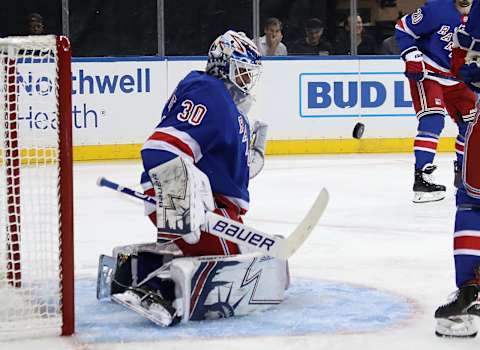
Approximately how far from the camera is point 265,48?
8055 millimetres

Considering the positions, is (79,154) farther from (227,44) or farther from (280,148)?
(227,44)

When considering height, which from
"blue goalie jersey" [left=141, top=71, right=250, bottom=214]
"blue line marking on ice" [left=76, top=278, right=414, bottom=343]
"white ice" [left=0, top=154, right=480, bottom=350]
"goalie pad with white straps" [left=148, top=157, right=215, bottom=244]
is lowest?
"white ice" [left=0, top=154, right=480, bottom=350]

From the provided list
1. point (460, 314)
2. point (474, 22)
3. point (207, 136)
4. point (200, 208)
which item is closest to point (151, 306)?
point (200, 208)

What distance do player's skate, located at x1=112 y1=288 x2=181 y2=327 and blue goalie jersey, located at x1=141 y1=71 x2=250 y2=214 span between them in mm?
304

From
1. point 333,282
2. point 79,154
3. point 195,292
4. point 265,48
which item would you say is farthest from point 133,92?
point 195,292

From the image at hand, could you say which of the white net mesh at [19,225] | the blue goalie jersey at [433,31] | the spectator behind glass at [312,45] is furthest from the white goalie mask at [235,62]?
the spectator behind glass at [312,45]

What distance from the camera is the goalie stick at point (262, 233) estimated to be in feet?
9.20

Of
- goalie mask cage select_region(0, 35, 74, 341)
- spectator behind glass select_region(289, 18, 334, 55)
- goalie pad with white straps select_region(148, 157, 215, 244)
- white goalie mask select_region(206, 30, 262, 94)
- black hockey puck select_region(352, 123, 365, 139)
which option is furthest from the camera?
spectator behind glass select_region(289, 18, 334, 55)

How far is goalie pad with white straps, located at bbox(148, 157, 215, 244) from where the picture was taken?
2.75m

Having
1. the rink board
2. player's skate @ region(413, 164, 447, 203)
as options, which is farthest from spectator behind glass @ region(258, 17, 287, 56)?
player's skate @ region(413, 164, 447, 203)

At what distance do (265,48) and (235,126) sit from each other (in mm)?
5156

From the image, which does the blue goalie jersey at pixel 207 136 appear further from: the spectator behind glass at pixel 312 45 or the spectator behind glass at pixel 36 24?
the spectator behind glass at pixel 312 45

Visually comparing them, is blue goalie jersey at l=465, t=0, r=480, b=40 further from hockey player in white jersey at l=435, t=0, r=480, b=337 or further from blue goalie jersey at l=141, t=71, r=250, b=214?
blue goalie jersey at l=141, t=71, r=250, b=214

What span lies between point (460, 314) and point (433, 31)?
300cm
